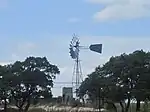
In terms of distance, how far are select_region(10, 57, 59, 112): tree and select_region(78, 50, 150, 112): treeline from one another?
6.49 metres

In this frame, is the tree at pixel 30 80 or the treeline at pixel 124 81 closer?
the treeline at pixel 124 81

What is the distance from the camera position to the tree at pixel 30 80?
55000 mm

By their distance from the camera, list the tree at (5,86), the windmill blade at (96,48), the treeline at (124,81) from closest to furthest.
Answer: the windmill blade at (96,48) → the treeline at (124,81) → the tree at (5,86)

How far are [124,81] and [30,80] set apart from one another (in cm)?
1238

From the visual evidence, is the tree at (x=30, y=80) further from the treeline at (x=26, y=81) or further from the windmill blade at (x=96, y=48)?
the windmill blade at (x=96, y=48)

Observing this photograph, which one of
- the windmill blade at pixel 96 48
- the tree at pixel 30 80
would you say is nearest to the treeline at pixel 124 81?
the tree at pixel 30 80

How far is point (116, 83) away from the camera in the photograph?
5025 cm

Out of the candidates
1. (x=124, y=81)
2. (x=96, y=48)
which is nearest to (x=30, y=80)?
→ (x=124, y=81)

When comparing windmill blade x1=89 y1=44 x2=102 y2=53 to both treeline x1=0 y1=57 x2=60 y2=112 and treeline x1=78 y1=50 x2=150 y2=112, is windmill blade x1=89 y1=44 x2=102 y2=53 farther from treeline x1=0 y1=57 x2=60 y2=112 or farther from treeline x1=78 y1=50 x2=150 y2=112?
treeline x1=0 y1=57 x2=60 y2=112

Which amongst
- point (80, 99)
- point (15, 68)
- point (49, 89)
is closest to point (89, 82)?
point (80, 99)

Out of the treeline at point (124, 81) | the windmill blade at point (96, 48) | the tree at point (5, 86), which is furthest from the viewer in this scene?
the tree at point (5, 86)

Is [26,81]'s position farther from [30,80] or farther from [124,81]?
[124,81]

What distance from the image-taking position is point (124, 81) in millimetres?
49562

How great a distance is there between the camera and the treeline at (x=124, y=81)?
159 ft
